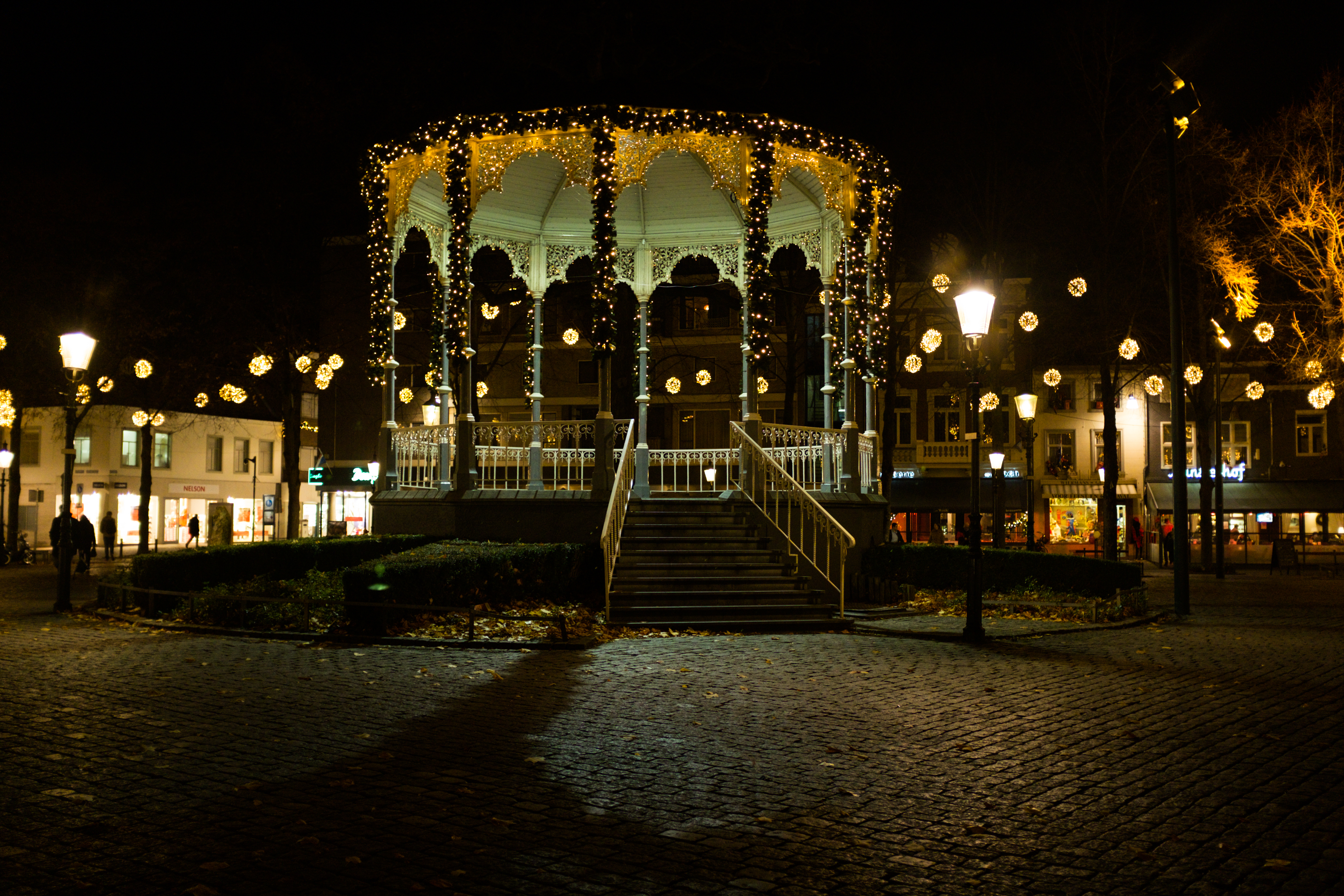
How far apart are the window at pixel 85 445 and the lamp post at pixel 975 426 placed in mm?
44311

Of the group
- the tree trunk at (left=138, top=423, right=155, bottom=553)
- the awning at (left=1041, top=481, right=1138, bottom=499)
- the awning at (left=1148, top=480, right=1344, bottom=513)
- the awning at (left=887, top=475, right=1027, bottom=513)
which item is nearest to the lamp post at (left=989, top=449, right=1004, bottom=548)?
the awning at (left=887, top=475, right=1027, bottom=513)

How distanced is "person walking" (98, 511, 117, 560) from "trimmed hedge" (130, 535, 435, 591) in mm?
23575

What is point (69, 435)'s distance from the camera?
57.8ft

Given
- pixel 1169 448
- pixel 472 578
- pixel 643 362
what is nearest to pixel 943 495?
pixel 1169 448

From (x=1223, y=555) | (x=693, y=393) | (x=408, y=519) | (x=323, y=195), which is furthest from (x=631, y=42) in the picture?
(x=693, y=393)

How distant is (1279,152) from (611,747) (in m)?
23.6

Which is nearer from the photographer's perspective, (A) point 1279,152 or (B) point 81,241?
(A) point 1279,152

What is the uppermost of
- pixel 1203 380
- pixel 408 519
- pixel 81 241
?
pixel 81 241

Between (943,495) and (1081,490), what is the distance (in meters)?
6.53

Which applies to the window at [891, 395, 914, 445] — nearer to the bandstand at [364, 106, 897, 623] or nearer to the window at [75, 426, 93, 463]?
the bandstand at [364, 106, 897, 623]

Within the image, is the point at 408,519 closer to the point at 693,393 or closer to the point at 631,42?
the point at 631,42

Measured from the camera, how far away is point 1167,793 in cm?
613

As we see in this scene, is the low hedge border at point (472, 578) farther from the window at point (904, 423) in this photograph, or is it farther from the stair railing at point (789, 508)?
the window at point (904, 423)

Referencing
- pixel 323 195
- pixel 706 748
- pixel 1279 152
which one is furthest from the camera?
pixel 323 195
